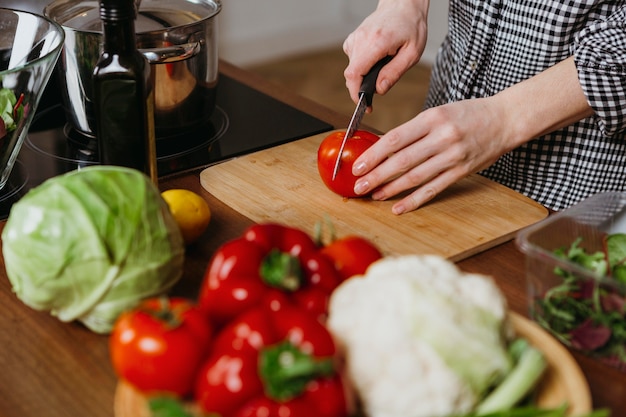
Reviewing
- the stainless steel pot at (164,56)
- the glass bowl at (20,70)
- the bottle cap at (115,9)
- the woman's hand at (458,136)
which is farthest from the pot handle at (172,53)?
the woman's hand at (458,136)

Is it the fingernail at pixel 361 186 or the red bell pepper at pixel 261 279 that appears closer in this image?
the red bell pepper at pixel 261 279

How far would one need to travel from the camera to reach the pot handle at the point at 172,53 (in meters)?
1.34

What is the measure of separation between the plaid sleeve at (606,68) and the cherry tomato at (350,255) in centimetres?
59

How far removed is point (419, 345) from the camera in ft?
2.39

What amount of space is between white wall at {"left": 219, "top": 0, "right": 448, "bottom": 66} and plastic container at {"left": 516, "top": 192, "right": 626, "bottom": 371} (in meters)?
3.54

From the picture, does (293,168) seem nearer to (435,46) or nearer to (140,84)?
(140,84)

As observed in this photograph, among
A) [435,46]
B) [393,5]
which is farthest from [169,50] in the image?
[435,46]

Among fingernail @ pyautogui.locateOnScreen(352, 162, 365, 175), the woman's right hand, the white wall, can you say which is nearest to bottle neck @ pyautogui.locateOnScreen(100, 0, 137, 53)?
fingernail @ pyautogui.locateOnScreen(352, 162, 365, 175)

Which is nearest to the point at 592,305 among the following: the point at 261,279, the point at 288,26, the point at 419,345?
the point at 419,345

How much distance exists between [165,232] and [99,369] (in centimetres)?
18

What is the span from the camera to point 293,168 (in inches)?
56.3

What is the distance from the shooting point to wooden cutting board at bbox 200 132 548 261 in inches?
47.9

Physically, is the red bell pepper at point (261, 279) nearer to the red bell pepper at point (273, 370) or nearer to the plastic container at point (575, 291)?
the red bell pepper at point (273, 370)

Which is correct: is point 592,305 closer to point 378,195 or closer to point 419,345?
point 419,345
